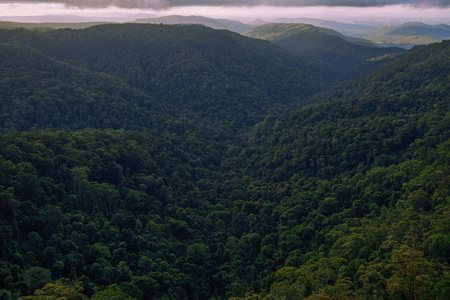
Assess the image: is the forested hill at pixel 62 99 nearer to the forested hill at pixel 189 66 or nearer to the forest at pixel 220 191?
the forest at pixel 220 191

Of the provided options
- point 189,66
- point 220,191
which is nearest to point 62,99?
point 220,191

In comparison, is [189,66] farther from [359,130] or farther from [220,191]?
[359,130]

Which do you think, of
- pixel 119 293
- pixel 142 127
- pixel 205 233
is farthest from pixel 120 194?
pixel 142 127

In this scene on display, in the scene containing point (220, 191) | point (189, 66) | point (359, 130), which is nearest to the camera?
point (359, 130)

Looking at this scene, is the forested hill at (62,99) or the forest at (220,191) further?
the forested hill at (62,99)

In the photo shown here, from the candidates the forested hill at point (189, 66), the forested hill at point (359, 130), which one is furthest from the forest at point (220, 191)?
the forested hill at point (189, 66)

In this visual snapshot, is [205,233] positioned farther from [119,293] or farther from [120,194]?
[119,293]
